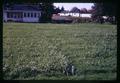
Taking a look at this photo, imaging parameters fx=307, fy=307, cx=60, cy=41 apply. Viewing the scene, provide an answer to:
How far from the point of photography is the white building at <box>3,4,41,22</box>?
3887 mm

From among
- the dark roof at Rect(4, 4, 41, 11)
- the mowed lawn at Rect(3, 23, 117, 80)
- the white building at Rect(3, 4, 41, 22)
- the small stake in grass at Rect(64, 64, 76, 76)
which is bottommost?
the small stake in grass at Rect(64, 64, 76, 76)

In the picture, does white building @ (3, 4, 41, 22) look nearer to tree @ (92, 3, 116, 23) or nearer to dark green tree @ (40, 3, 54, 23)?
dark green tree @ (40, 3, 54, 23)

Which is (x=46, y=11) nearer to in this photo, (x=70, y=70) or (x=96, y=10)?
(x=96, y=10)

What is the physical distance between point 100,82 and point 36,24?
3.65 ft

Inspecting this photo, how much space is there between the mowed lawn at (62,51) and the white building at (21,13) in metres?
0.11

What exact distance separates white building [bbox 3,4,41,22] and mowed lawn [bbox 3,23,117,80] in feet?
0.38

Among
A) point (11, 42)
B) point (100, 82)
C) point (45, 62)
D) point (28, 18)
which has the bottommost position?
point (100, 82)

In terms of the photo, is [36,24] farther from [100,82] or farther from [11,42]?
[100,82]

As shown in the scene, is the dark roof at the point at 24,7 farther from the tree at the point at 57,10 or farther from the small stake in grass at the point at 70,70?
the small stake in grass at the point at 70,70

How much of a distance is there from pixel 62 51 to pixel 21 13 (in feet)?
2.34

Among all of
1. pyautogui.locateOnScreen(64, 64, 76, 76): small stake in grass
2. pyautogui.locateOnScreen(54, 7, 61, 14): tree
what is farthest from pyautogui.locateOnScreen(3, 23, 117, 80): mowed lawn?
pyautogui.locateOnScreen(54, 7, 61, 14): tree

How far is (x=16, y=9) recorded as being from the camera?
390 cm

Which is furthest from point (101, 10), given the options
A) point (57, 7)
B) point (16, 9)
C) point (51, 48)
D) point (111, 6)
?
point (16, 9)

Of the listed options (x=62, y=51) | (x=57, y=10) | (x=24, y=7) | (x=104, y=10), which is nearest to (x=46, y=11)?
(x=57, y=10)
